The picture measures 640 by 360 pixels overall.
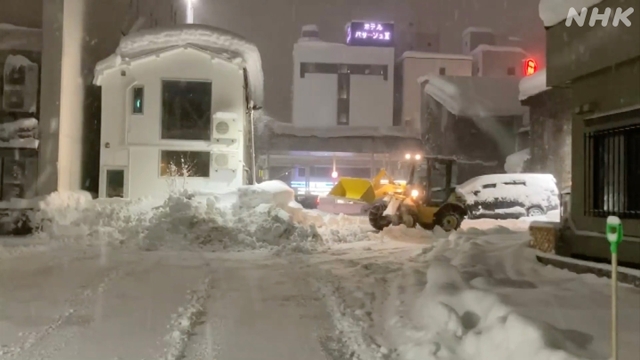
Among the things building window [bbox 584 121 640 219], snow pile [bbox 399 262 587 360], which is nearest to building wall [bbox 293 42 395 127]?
building window [bbox 584 121 640 219]

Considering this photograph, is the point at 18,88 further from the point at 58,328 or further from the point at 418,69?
the point at 418,69

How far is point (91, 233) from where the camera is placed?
14781 millimetres

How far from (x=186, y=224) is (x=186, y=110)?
862cm

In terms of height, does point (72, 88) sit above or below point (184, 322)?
above

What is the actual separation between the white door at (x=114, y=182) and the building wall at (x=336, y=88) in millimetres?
33377

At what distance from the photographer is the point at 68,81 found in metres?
20.1

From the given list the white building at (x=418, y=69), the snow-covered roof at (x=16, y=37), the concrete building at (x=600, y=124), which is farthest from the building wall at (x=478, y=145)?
the concrete building at (x=600, y=124)

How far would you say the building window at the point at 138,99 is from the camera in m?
21.6

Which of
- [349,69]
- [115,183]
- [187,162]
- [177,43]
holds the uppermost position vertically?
[349,69]

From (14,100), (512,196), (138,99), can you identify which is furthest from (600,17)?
(14,100)

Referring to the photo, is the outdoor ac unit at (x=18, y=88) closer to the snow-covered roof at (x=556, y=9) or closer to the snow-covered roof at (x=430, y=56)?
the snow-covered roof at (x=556, y=9)

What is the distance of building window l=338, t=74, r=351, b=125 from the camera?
54438 mm

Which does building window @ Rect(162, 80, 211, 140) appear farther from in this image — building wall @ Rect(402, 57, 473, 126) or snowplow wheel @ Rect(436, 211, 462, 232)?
building wall @ Rect(402, 57, 473, 126)

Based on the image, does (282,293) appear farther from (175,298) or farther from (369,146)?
(369,146)
